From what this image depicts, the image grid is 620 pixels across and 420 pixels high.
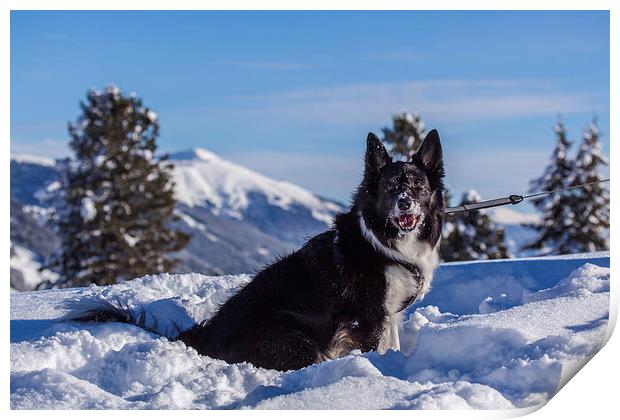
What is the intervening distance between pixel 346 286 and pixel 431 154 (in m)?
1.62

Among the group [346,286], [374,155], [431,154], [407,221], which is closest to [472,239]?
[431,154]

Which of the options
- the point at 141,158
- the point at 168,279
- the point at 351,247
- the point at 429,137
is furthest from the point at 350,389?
the point at 141,158

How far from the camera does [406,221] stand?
7242 millimetres

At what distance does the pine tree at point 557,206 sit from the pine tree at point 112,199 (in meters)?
18.1

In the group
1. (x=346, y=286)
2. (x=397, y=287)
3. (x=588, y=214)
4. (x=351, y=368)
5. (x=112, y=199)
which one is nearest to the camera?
(x=351, y=368)

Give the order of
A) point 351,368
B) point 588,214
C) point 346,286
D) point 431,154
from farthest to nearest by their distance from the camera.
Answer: point 588,214 < point 431,154 < point 346,286 < point 351,368

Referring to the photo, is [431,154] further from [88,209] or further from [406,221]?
[88,209]

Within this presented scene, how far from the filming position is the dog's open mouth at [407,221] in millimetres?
7199

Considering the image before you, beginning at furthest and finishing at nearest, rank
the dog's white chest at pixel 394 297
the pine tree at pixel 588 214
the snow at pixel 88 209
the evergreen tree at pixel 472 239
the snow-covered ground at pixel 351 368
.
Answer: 1. the evergreen tree at pixel 472 239
2. the snow at pixel 88 209
3. the pine tree at pixel 588 214
4. the dog's white chest at pixel 394 297
5. the snow-covered ground at pixel 351 368

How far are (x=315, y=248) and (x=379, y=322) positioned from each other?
3.27 ft

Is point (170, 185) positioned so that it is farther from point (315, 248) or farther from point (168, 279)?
point (315, 248)

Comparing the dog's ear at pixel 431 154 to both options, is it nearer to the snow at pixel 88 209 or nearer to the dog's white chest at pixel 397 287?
the dog's white chest at pixel 397 287

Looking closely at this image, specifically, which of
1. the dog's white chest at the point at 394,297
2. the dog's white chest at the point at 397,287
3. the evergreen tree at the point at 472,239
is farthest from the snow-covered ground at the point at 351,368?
the evergreen tree at the point at 472,239

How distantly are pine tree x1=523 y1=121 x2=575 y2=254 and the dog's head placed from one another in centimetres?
2370
